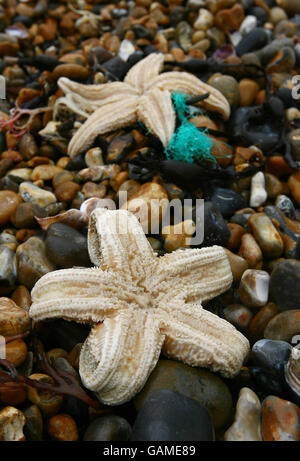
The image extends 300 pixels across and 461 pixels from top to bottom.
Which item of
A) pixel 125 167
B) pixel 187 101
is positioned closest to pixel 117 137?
pixel 125 167

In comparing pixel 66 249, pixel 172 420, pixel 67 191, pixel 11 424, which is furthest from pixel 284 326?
pixel 67 191

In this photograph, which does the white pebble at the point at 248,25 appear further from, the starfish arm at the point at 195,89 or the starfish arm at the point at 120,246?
the starfish arm at the point at 120,246

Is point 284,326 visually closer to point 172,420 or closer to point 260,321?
point 260,321

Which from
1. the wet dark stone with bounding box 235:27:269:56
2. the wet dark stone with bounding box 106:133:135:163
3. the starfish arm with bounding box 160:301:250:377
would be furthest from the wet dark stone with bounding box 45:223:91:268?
the wet dark stone with bounding box 235:27:269:56

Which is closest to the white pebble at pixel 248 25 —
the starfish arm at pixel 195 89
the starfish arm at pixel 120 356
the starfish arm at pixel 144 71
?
the starfish arm at pixel 144 71

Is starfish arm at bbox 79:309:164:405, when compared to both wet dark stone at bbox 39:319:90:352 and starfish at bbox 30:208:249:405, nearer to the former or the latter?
starfish at bbox 30:208:249:405

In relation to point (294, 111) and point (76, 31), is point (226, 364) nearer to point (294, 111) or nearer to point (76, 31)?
point (294, 111)
